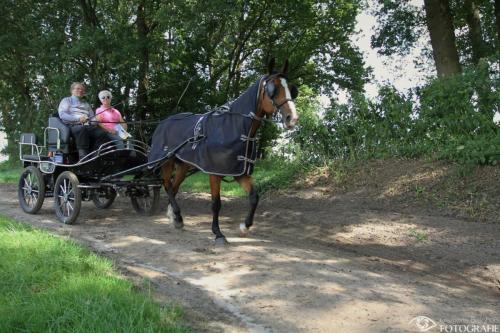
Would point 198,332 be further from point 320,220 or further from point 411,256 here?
point 320,220

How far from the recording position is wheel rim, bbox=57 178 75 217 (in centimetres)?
811

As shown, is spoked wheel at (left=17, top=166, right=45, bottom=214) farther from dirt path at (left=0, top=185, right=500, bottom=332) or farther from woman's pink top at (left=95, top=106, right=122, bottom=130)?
woman's pink top at (left=95, top=106, right=122, bottom=130)

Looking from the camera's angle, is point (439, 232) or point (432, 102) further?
point (432, 102)

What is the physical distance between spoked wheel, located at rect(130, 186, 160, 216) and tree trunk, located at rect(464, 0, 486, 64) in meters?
11.6

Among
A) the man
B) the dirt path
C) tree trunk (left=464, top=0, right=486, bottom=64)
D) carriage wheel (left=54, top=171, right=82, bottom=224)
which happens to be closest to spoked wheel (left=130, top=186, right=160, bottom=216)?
the dirt path

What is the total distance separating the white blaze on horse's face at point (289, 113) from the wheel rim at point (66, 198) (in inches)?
151

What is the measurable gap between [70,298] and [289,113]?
11.0 feet

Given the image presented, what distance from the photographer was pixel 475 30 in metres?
16.4

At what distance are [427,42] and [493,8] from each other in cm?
356

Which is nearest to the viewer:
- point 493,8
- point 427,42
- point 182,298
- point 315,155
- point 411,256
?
point 182,298

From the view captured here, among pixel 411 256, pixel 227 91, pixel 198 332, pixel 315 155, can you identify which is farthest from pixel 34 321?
pixel 227 91

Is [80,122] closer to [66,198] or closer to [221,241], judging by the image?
[66,198]

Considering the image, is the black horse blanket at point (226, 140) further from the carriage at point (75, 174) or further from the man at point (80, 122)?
the man at point (80, 122)

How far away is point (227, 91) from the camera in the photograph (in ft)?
69.6
